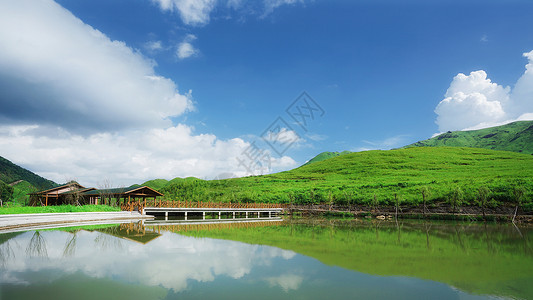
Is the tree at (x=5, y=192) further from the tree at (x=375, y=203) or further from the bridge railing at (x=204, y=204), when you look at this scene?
the tree at (x=375, y=203)

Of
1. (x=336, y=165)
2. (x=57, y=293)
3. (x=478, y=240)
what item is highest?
(x=336, y=165)

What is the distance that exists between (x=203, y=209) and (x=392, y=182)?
3225cm

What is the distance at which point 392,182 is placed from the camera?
163 ft

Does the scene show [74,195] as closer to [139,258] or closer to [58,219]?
[58,219]

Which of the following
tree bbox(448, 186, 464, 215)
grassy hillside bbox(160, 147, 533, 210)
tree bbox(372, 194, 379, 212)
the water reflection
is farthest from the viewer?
tree bbox(372, 194, 379, 212)

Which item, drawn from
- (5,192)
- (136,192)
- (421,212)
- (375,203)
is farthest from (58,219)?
(421,212)

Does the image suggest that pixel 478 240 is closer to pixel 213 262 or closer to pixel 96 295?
pixel 213 262

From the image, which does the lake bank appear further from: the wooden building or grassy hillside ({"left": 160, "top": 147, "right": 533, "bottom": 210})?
the wooden building

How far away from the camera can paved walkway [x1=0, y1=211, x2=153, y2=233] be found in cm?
1805

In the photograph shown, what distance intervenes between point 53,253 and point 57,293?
17.9 feet

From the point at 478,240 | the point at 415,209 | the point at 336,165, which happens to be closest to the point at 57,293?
the point at 478,240

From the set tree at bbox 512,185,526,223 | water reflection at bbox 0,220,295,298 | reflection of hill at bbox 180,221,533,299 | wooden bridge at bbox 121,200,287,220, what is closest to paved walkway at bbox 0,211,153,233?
wooden bridge at bbox 121,200,287,220

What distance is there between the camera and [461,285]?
7.89 meters

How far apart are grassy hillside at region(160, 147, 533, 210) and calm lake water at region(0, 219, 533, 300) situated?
2446 cm
